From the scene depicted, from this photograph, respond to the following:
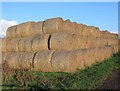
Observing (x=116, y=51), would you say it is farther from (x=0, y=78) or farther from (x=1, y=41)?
(x=0, y=78)

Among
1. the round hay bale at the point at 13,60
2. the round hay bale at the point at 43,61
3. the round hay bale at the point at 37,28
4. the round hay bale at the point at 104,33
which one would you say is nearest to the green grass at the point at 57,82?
the round hay bale at the point at 43,61

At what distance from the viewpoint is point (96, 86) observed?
8.73 m

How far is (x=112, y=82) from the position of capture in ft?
30.5

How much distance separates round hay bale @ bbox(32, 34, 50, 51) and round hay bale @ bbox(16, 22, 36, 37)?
4.26ft

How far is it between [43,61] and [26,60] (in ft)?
4.33

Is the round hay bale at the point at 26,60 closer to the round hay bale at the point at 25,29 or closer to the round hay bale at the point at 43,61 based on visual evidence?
the round hay bale at the point at 43,61

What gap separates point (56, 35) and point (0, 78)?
3824mm

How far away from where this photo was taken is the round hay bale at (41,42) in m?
13.1

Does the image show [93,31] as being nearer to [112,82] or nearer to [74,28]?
[74,28]

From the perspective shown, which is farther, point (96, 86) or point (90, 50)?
point (90, 50)

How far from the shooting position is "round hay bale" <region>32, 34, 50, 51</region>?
1312 cm

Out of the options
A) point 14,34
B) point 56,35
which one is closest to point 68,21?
point 56,35

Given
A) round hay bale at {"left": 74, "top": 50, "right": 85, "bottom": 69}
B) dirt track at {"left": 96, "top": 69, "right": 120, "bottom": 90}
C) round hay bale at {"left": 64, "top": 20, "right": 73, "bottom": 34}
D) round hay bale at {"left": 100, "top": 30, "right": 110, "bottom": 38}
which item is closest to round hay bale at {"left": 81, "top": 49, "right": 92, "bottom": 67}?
round hay bale at {"left": 74, "top": 50, "right": 85, "bottom": 69}

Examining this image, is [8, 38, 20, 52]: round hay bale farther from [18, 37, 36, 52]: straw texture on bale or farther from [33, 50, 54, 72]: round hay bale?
[33, 50, 54, 72]: round hay bale
